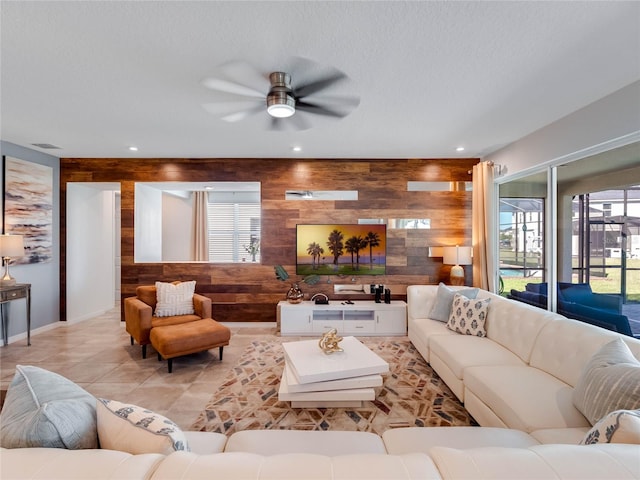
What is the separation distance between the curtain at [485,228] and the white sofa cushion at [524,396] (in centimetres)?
221

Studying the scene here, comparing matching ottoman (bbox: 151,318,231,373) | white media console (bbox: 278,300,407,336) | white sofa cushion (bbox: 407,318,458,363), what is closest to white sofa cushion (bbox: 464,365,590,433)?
white sofa cushion (bbox: 407,318,458,363)

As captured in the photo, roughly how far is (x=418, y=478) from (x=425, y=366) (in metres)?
2.80

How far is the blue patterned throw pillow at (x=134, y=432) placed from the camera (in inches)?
35.5

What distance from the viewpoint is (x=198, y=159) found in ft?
15.6

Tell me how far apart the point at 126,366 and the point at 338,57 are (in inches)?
141

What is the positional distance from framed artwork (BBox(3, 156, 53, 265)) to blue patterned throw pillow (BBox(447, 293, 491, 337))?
5.59 m

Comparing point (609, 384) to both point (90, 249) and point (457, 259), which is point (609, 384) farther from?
point (90, 249)

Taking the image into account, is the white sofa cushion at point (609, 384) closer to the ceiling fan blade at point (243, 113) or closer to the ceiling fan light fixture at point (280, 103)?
the ceiling fan light fixture at point (280, 103)

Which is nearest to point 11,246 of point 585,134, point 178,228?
point 178,228

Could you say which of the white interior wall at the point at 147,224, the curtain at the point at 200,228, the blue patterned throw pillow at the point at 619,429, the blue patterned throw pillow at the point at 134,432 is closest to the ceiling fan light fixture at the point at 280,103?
the blue patterned throw pillow at the point at 134,432

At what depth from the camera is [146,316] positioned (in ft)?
11.0

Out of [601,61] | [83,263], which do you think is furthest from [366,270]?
[83,263]

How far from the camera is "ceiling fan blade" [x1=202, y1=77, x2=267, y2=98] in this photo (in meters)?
1.91

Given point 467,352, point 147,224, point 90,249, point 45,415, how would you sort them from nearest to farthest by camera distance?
point 45,415, point 467,352, point 147,224, point 90,249
